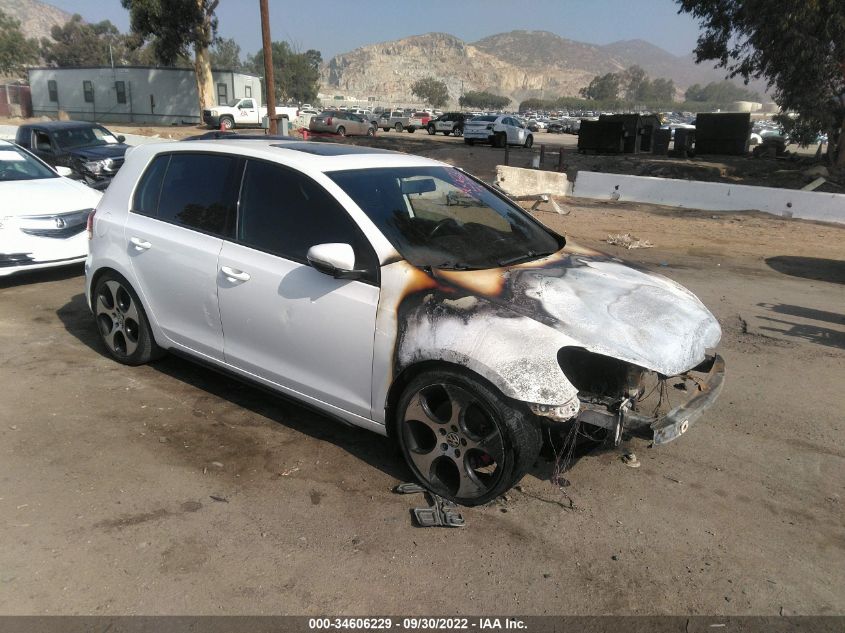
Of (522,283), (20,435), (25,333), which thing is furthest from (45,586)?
(25,333)

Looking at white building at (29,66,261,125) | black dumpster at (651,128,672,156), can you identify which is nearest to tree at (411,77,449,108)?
white building at (29,66,261,125)

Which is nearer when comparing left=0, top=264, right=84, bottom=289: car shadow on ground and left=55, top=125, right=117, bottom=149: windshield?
left=0, top=264, right=84, bottom=289: car shadow on ground

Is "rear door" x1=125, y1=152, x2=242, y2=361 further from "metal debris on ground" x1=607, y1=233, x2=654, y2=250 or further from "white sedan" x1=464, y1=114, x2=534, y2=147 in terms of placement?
"white sedan" x1=464, y1=114, x2=534, y2=147

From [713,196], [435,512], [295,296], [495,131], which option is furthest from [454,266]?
[495,131]

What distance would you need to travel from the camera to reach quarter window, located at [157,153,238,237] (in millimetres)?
4258

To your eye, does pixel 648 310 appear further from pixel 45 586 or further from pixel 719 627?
pixel 45 586

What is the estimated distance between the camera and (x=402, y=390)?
3457 millimetres

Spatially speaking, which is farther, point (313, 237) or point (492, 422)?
point (313, 237)

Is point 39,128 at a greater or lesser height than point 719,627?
greater

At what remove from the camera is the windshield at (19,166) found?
812 centimetres

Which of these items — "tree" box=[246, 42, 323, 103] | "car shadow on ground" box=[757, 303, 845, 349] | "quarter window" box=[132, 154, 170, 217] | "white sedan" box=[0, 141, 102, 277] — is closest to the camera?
"quarter window" box=[132, 154, 170, 217]

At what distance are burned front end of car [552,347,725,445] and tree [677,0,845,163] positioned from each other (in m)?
16.1

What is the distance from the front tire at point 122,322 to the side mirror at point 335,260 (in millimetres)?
1941

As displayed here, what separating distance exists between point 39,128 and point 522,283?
13811mm
